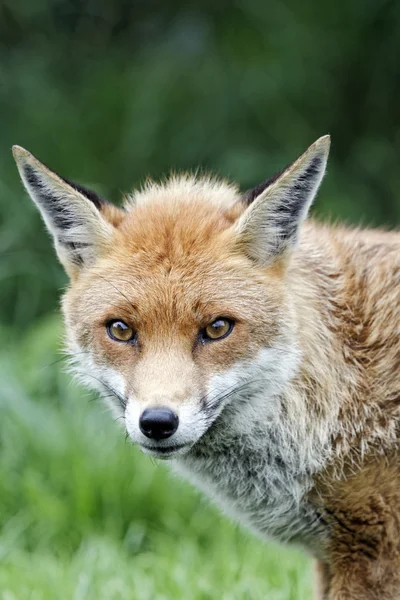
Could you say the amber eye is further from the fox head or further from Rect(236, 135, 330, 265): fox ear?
Rect(236, 135, 330, 265): fox ear

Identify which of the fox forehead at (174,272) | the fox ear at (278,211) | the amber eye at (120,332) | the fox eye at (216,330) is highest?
the fox ear at (278,211)

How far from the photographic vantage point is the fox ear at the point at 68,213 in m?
4.15

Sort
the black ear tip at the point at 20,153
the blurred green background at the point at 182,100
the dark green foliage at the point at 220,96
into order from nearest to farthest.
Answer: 1. the black ear tip at the point at 20,153
2. the blurred green background at the point at 182,100
3. the dark green foliage at the point at 220,96

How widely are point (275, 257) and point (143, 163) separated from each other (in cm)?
642

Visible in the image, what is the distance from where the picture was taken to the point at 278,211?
4.11 m

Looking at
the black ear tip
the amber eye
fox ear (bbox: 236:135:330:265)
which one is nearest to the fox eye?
the amber eye

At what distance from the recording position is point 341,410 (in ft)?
13.8

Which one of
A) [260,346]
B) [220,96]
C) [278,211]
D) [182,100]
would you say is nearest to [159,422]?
[260,346]

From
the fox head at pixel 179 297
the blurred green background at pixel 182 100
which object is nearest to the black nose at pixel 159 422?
the fox head at pixel 179 297

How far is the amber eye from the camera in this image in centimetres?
393

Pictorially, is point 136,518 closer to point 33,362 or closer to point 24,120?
point 33,362

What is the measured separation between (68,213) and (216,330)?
1005 mm

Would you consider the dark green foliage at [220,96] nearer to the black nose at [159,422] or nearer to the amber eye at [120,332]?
the amber eye at [120,332]

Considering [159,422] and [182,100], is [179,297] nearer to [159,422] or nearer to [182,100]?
[159,422]
